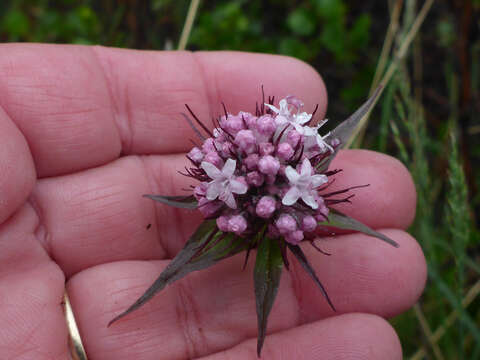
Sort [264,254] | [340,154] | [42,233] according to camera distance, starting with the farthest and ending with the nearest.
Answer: [340,154], [42,233], [264,254]

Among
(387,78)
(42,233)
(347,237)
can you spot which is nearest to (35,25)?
(42,233)

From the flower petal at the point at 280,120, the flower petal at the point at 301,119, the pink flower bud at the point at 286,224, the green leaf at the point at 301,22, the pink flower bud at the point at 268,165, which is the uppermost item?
the green leaf at the point at 301,22

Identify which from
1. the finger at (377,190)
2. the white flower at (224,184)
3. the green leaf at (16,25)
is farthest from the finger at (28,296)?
the green leaf at (16,25)

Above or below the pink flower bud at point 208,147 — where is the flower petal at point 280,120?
above

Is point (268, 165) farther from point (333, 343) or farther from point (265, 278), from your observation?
point (333, 343)

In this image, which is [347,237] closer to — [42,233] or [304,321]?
[304,321]

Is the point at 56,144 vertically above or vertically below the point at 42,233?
above

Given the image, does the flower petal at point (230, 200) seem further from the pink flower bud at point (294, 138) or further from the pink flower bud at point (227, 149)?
the pink flower bud at point (294, 138)
